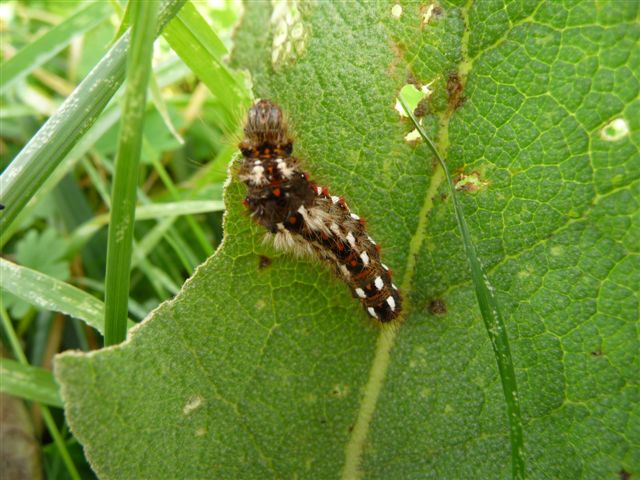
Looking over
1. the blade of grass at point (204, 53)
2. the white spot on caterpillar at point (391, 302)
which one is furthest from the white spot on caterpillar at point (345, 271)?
the blade of grass at point (204, 53)

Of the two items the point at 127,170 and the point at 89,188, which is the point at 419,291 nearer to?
the point at 127,170

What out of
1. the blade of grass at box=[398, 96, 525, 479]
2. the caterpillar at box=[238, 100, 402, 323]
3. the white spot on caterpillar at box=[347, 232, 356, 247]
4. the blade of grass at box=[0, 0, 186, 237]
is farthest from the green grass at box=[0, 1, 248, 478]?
the blade of grass at box=[398, 96, 525, 479]

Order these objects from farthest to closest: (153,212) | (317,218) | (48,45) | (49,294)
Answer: (48,45)
(153,212)
(49,294)
(317,218)

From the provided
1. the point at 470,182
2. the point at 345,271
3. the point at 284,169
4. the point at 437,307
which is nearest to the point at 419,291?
the point at 437,307

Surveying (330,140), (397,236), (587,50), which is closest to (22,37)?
(330,140)

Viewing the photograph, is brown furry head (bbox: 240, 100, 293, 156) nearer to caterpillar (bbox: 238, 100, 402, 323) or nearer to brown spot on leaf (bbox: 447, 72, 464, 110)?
caterpillar (bbox: 238, 100, 402, 323)

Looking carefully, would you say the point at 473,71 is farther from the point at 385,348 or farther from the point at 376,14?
the point at 385,348
